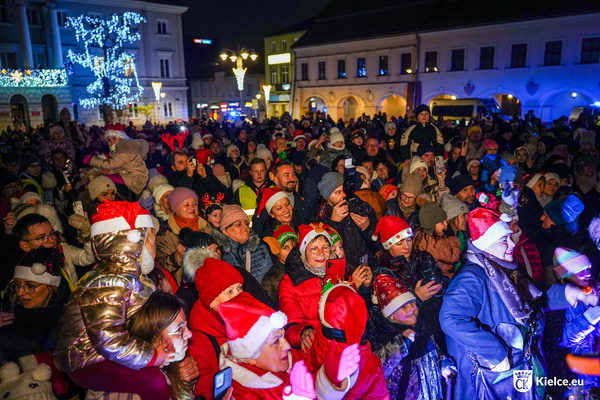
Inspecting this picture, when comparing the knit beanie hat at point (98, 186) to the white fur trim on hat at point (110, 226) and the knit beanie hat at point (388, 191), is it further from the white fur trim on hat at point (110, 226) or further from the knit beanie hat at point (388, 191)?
the knit beanie hat at point (388, 191)

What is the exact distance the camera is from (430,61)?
95.3ft

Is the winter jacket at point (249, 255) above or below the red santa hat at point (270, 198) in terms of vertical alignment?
below

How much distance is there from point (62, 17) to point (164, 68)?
9.11 m

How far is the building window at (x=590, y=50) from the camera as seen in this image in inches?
901

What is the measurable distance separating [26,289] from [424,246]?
3495mm

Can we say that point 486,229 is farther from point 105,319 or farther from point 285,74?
point 285,74

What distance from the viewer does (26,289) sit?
3.10 meters

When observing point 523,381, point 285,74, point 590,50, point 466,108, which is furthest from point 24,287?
point 285,74

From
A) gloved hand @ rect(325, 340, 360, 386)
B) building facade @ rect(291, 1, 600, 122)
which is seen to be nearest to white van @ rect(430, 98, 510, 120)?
building facade @ rect(291, 1, 600, 122)

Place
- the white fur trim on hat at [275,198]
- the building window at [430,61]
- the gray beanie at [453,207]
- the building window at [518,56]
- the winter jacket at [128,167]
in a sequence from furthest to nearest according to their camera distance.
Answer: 1. the building window at [430,61]
2. the building window at [518,56]
3. the winter jacket at [128,167]
4. the white fur trim on hat at [275,198]
5. the gray beanie at [453,207]

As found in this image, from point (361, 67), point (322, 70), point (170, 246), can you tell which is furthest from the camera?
point (322, 70)

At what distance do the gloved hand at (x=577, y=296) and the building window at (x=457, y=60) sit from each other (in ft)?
92.2

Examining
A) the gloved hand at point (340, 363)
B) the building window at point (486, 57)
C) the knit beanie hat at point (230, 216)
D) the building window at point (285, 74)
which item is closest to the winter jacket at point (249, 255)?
the knit beanie hat at point (230, 216)

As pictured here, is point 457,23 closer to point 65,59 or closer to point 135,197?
point 135,197
